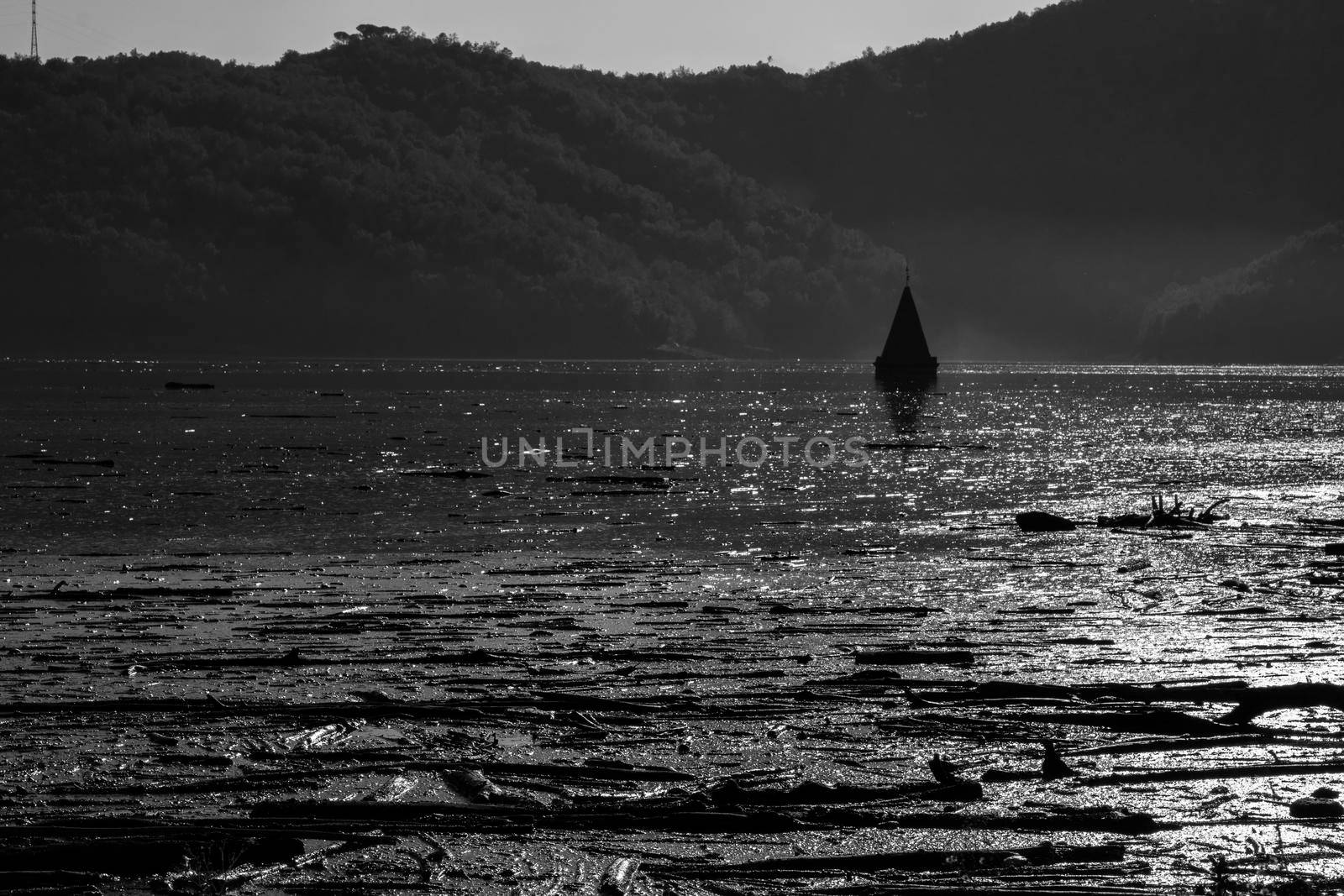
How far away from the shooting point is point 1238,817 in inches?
428

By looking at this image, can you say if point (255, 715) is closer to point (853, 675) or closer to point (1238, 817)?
point (853, 675)

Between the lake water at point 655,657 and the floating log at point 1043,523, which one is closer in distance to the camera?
the lake water at point 655,657

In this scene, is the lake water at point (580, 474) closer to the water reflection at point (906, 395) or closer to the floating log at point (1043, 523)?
the water reflection at point (906, 395)

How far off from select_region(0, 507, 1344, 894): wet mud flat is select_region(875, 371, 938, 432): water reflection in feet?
227

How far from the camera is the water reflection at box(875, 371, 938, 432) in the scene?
100625mm

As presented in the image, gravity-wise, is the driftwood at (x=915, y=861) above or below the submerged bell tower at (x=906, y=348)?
below

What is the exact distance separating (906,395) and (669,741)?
484ft

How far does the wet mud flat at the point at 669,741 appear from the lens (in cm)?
994

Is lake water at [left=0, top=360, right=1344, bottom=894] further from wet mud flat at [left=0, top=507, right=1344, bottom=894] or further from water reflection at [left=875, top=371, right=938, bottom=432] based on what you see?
water reflection at [left=875, top=371, right=938, bottom=432]

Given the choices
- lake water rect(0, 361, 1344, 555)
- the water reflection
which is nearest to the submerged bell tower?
the water reflection

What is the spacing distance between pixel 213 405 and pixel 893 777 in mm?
110097

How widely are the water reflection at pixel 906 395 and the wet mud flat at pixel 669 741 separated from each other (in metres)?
69.3

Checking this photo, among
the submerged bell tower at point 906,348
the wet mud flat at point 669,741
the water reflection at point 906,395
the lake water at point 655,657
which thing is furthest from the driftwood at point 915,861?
the submerged bell tower at point 906,348

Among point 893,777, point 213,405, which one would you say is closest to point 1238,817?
point 893,777
